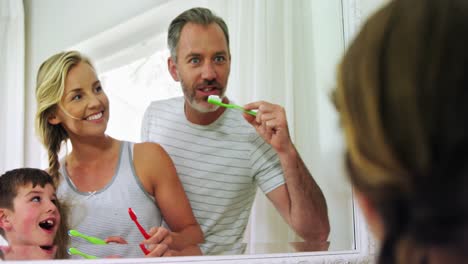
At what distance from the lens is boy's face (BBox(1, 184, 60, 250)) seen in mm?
866

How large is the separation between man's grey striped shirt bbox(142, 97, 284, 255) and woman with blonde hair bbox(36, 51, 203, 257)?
4cm

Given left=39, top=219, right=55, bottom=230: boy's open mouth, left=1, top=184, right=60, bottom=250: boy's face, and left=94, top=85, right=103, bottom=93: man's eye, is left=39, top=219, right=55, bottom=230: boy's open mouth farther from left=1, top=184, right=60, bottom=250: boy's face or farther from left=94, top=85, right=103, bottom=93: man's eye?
left=94, top=85, right=103, bottom=93: man's eye

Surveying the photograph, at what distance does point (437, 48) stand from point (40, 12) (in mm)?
741

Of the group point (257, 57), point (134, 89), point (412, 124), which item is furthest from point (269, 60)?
point (412, 124)

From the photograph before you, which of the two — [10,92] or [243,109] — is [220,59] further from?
[10,92]

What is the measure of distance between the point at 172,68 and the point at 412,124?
27.1 inches

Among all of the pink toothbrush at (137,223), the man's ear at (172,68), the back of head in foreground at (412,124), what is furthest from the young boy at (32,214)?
the back of head in foreground at (412,124)

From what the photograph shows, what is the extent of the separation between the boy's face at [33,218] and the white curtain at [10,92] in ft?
0.18

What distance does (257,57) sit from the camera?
1131 mm

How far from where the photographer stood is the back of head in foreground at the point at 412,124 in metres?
0.38

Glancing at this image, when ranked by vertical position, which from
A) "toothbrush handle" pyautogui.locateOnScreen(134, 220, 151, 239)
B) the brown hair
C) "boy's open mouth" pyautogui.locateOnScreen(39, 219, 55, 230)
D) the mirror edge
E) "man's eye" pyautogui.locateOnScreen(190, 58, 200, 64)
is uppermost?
the brown hair

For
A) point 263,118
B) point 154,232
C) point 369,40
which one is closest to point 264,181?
point 263,118

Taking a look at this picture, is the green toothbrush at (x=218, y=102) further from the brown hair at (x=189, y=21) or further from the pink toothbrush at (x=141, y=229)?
the pink toothbrush at (x=141, y=229)

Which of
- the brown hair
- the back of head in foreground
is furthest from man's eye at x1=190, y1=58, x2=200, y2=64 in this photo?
the back of head in foreground
